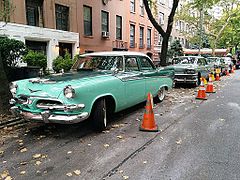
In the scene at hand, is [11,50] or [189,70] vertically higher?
[11,50]

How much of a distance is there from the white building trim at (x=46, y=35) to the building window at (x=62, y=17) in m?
0.52

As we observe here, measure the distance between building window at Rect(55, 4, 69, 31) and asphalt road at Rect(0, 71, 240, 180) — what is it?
1157 cm

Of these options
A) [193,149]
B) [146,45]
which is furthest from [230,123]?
[146,45]

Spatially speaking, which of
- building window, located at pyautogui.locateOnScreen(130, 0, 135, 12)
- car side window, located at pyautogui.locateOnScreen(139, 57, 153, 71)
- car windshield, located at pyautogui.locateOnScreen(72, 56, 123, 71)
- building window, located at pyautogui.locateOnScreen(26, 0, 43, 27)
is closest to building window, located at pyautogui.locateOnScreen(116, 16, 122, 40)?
building window, located at pyautogui.locateOnScreen(130, 0, 135, 12)

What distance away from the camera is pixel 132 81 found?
6.31m

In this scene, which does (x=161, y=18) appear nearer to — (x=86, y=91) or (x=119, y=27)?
(x=119, y=27)

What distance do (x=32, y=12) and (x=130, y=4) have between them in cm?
1239

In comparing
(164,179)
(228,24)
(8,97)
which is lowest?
(164,179)

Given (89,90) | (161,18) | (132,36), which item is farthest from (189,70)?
(161,18)

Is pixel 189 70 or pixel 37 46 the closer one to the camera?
pixel 189 70

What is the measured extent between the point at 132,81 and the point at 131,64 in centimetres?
63

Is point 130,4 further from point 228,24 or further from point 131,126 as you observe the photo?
point 131,126

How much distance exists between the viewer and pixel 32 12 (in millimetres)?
14531

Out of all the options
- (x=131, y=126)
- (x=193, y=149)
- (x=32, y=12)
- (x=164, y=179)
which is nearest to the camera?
(x=164, y=179)
